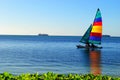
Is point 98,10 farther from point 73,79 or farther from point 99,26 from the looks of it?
point 73,79

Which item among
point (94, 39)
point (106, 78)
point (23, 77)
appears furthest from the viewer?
point (94, 39)

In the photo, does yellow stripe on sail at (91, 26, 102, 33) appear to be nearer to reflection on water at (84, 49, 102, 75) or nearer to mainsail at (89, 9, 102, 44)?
mainsail at (89, 9, 102, 44)

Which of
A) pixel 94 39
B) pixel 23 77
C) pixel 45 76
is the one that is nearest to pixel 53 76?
pixel 45 76

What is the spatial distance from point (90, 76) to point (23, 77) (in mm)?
3305

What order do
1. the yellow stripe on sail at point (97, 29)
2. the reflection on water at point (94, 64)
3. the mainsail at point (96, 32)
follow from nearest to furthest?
the reflection on water at point (94, 64) < the mainsail at point (96, 32) < the yellow stripe on sail at point (97, 29)

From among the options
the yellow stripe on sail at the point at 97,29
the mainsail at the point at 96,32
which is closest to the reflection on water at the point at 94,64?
the mainsail at the point at 96,32

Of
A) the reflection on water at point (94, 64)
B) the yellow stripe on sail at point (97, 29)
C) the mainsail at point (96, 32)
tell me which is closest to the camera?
the reflection on water at point (94, 64)

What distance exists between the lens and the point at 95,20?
10738 cm

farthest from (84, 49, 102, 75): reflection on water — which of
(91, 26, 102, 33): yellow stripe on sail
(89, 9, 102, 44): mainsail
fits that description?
(91, 26, 102, 33): yellow stripe on sail

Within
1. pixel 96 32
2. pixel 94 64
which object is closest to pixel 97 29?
pixel 96 32

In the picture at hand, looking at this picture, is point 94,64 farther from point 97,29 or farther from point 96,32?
point 97,29

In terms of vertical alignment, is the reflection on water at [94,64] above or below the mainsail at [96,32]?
below

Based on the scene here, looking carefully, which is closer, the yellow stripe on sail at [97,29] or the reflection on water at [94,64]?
the reflection on water at [94,64]

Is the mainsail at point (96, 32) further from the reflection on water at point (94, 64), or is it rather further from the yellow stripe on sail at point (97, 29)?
the reflection on water at point (94, 64)
